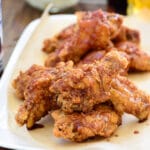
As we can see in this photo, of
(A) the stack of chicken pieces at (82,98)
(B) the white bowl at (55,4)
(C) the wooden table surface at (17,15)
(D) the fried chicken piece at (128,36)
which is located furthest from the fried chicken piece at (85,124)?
(B) the white bowl at (55,4)

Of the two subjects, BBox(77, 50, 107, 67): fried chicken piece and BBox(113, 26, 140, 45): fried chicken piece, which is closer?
BBox(77, 50, 107, 67): fried chicken piece

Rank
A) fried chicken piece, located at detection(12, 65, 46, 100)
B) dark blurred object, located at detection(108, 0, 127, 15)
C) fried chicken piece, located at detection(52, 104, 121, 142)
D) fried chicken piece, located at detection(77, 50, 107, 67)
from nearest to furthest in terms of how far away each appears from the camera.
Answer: fried chicken piece, located at detection(52, 104, 121, 142), fried chicken piece, located at detection(12, 65, 46, 100), fried chicken piece, located at detection(77, 50, 107, 67), dark blurred object, located at detection(108, 0, 127, 15)

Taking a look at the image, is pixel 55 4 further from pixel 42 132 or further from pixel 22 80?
pixel 42 132

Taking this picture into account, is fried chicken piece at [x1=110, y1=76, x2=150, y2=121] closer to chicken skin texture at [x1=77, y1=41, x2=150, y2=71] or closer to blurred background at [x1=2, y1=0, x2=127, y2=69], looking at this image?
chicken skin texture at [x1=77, y1=41, x2=150, y2=71]

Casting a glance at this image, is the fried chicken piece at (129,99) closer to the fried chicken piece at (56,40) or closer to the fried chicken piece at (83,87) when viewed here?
the fried chicken piece at (83,87)

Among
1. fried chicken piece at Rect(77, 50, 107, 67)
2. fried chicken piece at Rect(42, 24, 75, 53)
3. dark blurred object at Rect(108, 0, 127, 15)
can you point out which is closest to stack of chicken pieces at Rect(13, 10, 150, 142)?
fried chicken piece at Rect(77, 50, 107, 67)
